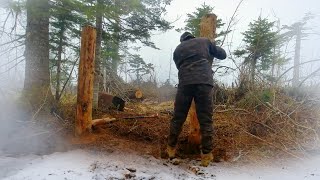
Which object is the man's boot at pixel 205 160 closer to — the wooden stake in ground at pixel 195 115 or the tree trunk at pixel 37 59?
the wooden stake in ground at pixel 195 115

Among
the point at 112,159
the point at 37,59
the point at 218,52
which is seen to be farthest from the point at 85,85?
the point at 218,52

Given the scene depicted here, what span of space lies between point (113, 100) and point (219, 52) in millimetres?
4135

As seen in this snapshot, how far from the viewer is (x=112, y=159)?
15.2 ft

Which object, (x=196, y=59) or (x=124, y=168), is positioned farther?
(x=196, y=59)

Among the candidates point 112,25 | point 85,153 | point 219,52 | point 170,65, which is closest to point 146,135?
point 85,153

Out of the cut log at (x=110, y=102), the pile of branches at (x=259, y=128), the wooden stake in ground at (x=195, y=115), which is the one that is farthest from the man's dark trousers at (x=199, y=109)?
the cut log at (x=110, y=102)

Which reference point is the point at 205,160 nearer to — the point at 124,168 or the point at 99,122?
the point at 124,168

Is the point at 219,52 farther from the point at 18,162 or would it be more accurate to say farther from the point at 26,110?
the point at 26,110

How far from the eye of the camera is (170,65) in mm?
31969

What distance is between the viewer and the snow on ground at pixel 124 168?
3.88 m

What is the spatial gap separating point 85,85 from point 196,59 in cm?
234

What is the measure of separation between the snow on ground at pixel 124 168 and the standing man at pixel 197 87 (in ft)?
1.44

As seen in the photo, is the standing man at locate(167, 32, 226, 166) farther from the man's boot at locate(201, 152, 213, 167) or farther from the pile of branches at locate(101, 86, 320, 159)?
the pile of branches at locate(101, 86, 320, 159)

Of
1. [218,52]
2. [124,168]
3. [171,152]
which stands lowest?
[124,168]
